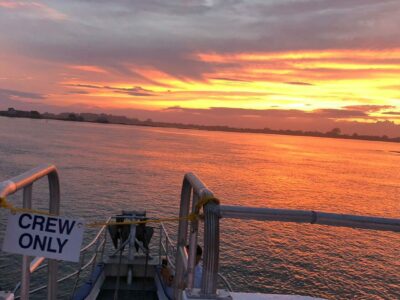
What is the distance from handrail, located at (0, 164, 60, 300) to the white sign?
11cm

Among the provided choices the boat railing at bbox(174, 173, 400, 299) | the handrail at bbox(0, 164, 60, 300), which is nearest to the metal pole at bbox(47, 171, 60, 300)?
the handrail at bbox(0, 164, 60, 300)

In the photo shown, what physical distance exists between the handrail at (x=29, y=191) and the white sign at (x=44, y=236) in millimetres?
109

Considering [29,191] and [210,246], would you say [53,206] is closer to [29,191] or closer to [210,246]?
[29,191]

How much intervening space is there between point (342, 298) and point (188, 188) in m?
17.6

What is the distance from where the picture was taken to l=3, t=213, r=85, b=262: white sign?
3.06m

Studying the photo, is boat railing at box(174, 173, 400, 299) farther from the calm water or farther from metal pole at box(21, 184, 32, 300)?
the calm water

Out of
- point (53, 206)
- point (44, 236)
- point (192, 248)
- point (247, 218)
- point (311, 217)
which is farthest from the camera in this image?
point (53, 206)

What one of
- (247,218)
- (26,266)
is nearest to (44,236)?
(26,266)

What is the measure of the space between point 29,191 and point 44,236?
0.38m

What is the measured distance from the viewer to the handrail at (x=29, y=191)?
8.88ft

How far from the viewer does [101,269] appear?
30.8 ft

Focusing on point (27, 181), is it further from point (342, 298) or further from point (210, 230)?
point (342, 298)

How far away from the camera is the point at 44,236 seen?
3146 millimetres

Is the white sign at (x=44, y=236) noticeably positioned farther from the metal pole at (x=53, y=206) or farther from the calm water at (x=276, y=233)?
the calm water at (x=276, y=233)
